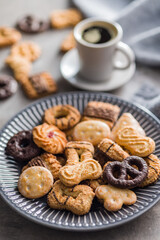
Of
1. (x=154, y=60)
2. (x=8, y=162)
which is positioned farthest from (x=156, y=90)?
(x=8, y=162)

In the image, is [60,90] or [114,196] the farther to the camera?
[60,90]

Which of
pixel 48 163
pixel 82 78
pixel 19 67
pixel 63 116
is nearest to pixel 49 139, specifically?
pixel 48 163

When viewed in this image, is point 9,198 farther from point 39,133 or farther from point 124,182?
point 124,182

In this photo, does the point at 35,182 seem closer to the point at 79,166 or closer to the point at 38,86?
the point at 79,166

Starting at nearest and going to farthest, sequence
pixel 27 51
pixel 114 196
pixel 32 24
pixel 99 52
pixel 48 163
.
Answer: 1. pixel 114 196
2. pixel 48 163
3. pixel 99 52
4. pixel 27 51
5. pixel 32 24

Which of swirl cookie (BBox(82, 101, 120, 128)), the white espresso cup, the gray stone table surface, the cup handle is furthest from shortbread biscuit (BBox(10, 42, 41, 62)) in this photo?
swirl cookie (BBox(82, 101, 120, 128))

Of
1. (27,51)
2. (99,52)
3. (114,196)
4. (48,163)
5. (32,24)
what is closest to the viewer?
(114,196)

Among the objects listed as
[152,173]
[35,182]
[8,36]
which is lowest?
[152,173]
